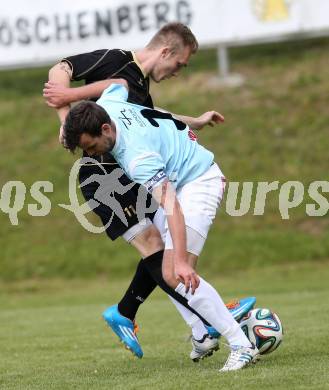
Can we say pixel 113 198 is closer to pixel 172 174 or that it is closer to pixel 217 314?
pixel 172 174

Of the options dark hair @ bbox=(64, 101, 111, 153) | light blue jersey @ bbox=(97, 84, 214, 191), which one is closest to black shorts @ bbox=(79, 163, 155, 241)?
light blue jersey @ bbox=(97, 84, 214, 191)

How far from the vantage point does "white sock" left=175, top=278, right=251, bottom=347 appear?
609 centimetres

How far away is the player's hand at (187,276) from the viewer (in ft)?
18.5

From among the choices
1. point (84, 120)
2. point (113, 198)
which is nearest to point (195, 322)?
point (113, 198)

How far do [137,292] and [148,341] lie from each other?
5.68ft

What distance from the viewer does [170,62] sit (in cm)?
670

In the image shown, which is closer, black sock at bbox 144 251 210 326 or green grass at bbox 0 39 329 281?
black sock at bbox 144 251 210 326

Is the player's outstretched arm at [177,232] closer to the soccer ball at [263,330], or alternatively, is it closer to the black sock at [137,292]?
the soccer ball at [263,330]

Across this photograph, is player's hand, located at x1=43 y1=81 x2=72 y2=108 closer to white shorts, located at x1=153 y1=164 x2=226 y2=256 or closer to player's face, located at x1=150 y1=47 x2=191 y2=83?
player's face, located at x1=150 y1=47 x2=191 y2=83

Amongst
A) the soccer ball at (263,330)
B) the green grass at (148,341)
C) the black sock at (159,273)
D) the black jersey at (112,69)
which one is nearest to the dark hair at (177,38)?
the black jersey at (112,69)

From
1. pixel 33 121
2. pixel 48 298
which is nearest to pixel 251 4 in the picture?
pixel 33 121

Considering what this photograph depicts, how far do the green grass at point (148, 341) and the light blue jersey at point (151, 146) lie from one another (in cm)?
123

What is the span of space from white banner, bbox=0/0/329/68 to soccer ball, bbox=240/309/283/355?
38.1 feet

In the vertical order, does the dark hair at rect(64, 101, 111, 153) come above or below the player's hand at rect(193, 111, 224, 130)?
above
